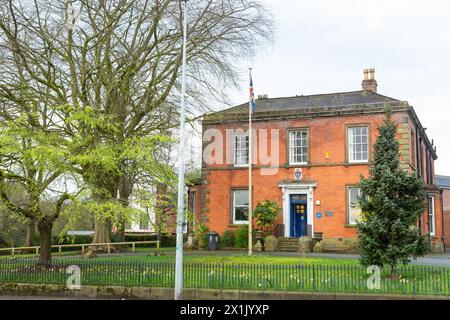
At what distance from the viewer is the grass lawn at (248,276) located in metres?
15.9

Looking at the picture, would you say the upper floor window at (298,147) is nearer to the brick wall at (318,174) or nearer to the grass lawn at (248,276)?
the brick wall at (318,174)

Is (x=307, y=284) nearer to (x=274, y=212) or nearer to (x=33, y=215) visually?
(x=33, y=215)

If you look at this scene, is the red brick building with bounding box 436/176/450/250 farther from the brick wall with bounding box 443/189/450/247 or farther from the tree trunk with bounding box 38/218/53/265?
the tree trunk with bounding box 38/218/53/265

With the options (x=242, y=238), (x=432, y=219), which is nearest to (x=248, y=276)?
(x=242, y=238)

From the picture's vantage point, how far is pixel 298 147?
33.8m

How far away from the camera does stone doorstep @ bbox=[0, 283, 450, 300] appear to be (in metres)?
15.4

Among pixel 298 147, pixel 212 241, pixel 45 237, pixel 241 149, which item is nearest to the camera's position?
pixel 45 237

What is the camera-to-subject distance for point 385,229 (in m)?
17.8

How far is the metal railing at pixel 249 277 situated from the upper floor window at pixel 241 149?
17.5 metres

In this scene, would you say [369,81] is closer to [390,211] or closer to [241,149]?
[241,149]

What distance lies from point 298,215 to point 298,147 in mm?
4393

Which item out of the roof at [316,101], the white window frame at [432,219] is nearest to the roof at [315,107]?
the roof at [316,101]

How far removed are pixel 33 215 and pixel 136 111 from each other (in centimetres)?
851
